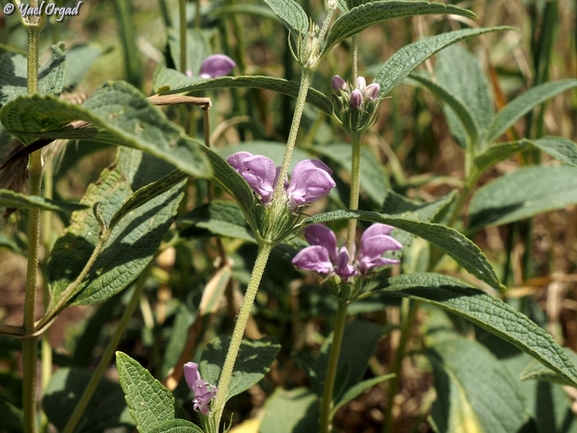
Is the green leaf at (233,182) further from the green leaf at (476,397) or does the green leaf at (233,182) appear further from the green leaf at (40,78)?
the green leaf at (476,397)

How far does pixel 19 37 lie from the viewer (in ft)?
5.92

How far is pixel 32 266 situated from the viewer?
79 cm

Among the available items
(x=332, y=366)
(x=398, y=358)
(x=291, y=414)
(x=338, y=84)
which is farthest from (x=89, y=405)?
(x=338, y=84)

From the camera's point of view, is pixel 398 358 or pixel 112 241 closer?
pixel 112 241

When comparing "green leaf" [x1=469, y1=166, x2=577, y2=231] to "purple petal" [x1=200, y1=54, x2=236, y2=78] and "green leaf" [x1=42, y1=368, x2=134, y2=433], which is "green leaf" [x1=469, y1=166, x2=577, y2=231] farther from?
"green leaf" [x1=42, y1=368, x2=134, y2=433]

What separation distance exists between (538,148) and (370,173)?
0.36 m

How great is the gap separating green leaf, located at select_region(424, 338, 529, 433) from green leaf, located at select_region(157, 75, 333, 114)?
1.75 ft

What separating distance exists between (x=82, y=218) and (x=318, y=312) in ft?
1.94

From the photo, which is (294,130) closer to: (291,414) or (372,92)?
(372,92)

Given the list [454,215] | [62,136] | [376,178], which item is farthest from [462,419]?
[62,136]

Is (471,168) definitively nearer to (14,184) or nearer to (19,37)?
(14,184)

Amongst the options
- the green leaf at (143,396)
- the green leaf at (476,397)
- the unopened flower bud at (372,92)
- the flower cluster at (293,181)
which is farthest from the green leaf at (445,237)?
the green leaf at (476,397)

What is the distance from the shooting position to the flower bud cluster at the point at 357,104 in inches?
30.5

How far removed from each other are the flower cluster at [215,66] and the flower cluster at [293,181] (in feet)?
1.25
